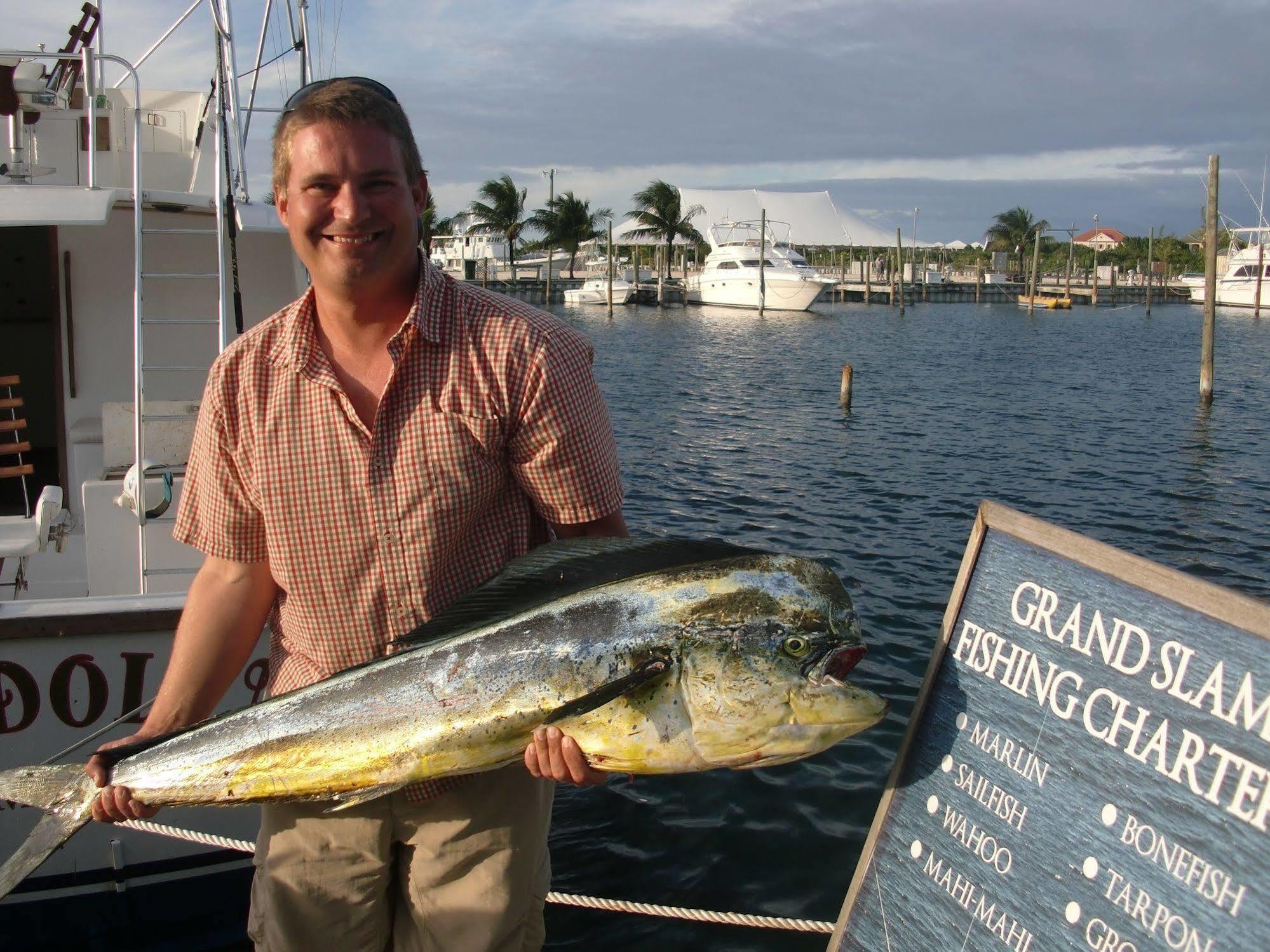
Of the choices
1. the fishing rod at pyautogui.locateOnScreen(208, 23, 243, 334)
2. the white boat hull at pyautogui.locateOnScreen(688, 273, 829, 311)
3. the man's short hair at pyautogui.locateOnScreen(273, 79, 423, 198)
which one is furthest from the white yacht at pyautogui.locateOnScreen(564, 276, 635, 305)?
the man's short hair at pyautogui.locateOnScreen(273, 79, 423, 198)

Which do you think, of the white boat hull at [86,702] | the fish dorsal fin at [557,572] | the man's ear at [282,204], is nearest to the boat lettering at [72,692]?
the white boat hull at [86,702]

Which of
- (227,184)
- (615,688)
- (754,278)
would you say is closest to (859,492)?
(227,184)

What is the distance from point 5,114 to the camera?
6.43m

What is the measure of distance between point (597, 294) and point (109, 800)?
69.4m

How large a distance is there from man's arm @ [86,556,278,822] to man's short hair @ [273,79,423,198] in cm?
96

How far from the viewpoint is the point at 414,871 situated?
2.57 meters

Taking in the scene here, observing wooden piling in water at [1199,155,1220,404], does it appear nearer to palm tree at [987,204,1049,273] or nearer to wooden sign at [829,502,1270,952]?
wooden sign at [829,502,1270,952]

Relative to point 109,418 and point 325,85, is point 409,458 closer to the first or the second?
point 325,85

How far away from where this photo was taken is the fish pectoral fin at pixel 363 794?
2.33 meters

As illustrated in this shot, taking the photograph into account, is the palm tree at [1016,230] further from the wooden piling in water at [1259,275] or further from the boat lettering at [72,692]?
the boat lettering at [72,692]

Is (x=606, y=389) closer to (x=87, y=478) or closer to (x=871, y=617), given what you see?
(x=871, y=617)

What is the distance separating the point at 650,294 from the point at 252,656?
69.1 meters

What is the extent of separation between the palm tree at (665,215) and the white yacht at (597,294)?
7669 millimetres

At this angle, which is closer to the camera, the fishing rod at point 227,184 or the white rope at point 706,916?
the white rope at point 706,916
